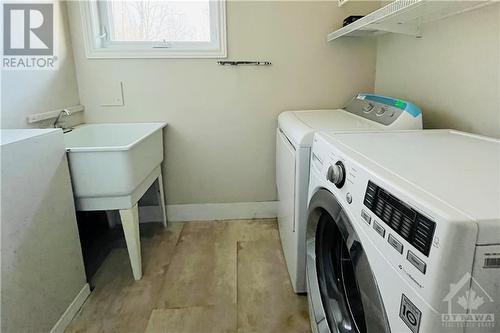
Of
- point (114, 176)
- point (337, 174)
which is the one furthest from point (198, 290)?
point (337, 174)

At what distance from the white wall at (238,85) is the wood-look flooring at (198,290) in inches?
20.0

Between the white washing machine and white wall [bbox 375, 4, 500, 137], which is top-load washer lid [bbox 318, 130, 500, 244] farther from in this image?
white wall [bbox 375, 4, 500, 137]

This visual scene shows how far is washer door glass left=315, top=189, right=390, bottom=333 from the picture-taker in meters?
0.75

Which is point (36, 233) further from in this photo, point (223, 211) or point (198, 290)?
point (223, 211)

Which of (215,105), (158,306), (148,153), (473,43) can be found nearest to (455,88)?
(473,43)

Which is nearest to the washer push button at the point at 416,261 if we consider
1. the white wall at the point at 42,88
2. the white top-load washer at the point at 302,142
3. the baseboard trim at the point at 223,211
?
the white top-load washer at the point at 302,142

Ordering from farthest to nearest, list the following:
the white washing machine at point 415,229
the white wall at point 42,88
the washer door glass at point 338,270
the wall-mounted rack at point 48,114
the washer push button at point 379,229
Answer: the wall-mounted rack at point 48,114 → the white wall at point 42,88 → the washer door glass at point 338,270 → the washer push button at point 379,229 → the white washing machine at point 415,229

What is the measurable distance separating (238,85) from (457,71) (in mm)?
1265

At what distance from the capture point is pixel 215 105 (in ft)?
6.97

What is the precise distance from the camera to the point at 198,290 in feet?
5.11

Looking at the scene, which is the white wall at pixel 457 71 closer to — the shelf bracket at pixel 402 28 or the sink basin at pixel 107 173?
the shelf bracket at pixel 402 28

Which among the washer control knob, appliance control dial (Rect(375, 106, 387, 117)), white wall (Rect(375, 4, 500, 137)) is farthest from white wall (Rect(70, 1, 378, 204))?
the washer control knob

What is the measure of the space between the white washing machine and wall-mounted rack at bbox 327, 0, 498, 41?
529mm

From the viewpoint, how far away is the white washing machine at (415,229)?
0.43 metres
